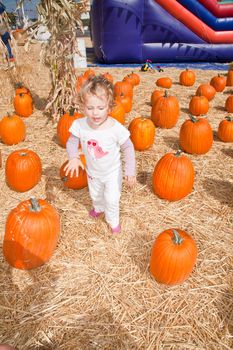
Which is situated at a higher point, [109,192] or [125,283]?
[109,192]

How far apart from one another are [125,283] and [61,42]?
451 centimetres

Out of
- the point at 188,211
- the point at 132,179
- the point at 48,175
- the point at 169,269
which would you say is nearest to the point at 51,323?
the point at 169,269

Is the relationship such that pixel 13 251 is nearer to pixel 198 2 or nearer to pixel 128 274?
pixel 128 274

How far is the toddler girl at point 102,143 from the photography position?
2.78 meters

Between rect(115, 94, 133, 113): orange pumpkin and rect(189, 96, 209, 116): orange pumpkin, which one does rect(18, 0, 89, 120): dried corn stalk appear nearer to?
rect(115, 94, 133, 113): orange pumpkin

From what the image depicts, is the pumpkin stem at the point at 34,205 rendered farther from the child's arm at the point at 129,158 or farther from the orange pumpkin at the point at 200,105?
the orange pumpkin at the point at 200,105

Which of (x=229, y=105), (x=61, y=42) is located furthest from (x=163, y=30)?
(x=61, y=42)

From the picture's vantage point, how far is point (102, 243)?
3.39 metres

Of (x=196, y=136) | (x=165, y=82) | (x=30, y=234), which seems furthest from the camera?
(x=165, y=82)

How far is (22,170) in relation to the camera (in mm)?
4008

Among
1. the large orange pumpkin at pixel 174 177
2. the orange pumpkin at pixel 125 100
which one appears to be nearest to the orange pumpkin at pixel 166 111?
the orange pumpkin at pixel 125 100

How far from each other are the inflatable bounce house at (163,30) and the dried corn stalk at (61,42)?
564cm

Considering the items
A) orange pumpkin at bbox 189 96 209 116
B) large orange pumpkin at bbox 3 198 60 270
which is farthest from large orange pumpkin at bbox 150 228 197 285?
orange pumpkin at bbox 189 96 209 116

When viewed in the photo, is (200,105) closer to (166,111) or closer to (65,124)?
(166,111)
